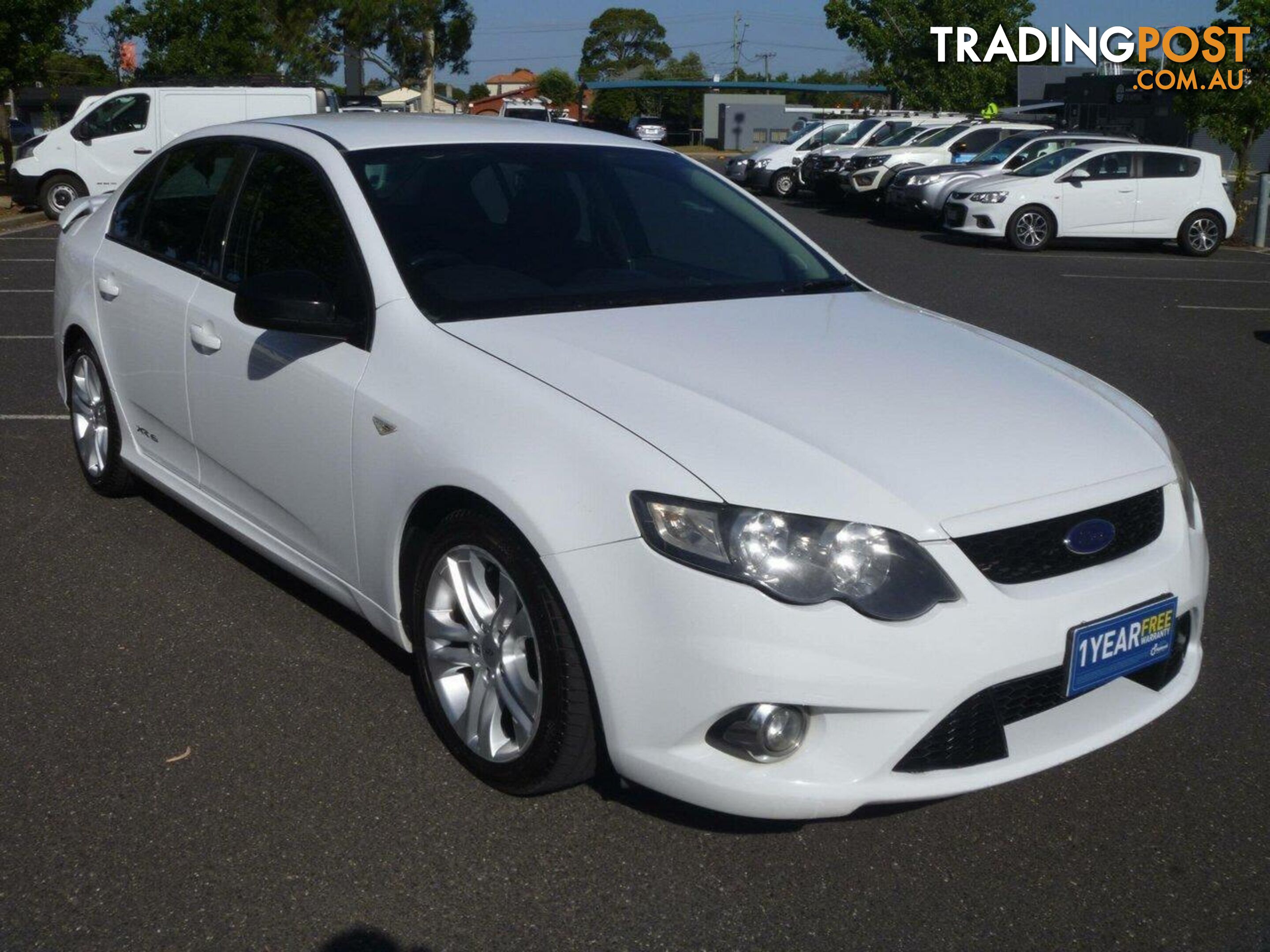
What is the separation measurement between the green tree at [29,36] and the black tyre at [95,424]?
57.3ft

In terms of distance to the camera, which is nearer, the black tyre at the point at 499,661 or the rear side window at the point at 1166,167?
the black tyre at the point at 499,661

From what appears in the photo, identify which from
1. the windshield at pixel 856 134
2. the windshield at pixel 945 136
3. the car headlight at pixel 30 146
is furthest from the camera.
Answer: the windshield at pixel 856 134

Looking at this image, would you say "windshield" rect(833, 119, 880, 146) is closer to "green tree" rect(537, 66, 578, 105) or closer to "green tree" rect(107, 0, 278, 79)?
"green tree" rect(107, 0, 278, 79)

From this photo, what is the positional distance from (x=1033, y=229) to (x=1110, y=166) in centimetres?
133

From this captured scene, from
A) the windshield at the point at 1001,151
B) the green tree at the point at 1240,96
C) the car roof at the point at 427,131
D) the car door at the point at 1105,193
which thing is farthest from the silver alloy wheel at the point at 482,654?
the green tree at the point at 1240,96

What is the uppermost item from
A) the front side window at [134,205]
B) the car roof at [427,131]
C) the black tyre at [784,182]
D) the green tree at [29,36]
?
the green tree at [29,36]

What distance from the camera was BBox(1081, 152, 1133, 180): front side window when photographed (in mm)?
18969

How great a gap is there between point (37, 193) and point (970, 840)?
1886cm

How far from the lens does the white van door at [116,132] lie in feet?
60.6

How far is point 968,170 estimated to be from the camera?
2200cm

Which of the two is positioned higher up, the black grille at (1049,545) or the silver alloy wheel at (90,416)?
the black grille at (1049,545)

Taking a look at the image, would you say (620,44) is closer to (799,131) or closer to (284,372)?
(799,131)

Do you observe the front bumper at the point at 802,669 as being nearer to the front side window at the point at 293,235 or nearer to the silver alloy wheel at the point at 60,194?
the front side window at the point at 293,235

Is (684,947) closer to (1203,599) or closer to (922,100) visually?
(1203,599)
